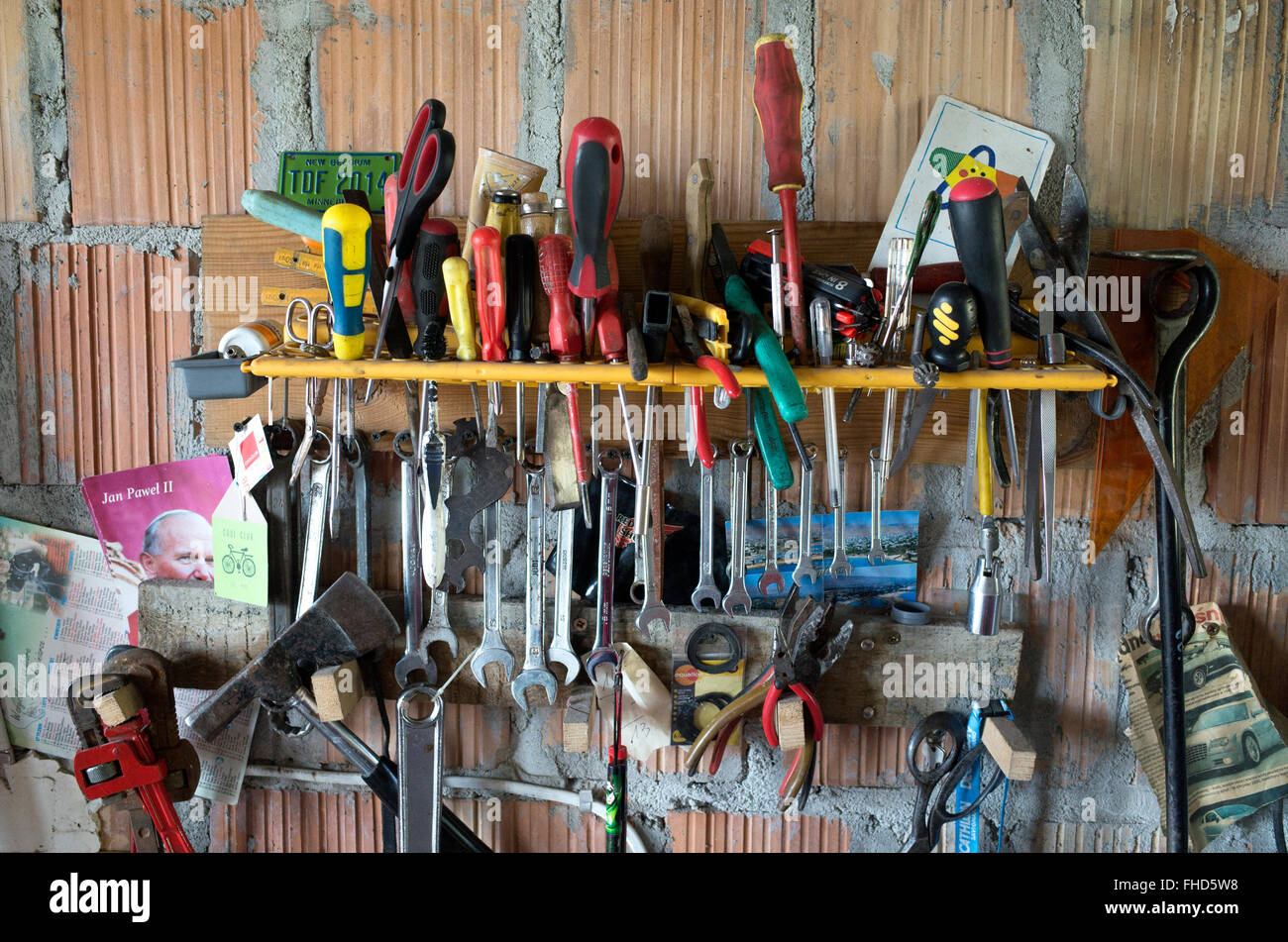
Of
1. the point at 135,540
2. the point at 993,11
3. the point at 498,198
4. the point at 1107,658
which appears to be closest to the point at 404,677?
the point at 135,540

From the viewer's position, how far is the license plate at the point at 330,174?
3.11 feet

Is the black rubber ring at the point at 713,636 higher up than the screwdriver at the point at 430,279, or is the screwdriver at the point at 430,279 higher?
the screwdriver at the point at 430,279

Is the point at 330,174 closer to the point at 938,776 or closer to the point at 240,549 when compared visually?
the point at 240,549

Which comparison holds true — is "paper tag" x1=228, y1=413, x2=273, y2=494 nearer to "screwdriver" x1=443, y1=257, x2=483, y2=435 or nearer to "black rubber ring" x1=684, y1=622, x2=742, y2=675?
"screwdriver" x1=443, y1=257, x2=483, y2=435

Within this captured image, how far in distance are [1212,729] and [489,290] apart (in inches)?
36.2

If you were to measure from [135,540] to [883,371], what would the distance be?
89 centimetres

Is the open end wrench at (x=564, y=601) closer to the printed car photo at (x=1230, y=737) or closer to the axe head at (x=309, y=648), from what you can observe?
the axe head at (x=309, y=648)

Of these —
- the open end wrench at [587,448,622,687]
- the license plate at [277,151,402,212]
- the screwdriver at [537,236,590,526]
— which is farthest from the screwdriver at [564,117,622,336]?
the license plate at [277,151,402,212]

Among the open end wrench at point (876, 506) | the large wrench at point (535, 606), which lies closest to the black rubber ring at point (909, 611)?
the open end wrench at point (876, 506)

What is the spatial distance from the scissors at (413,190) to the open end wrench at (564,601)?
0.27 meters

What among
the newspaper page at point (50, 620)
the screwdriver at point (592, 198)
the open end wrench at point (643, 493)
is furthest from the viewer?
the newspaper page at point (50, 620)
